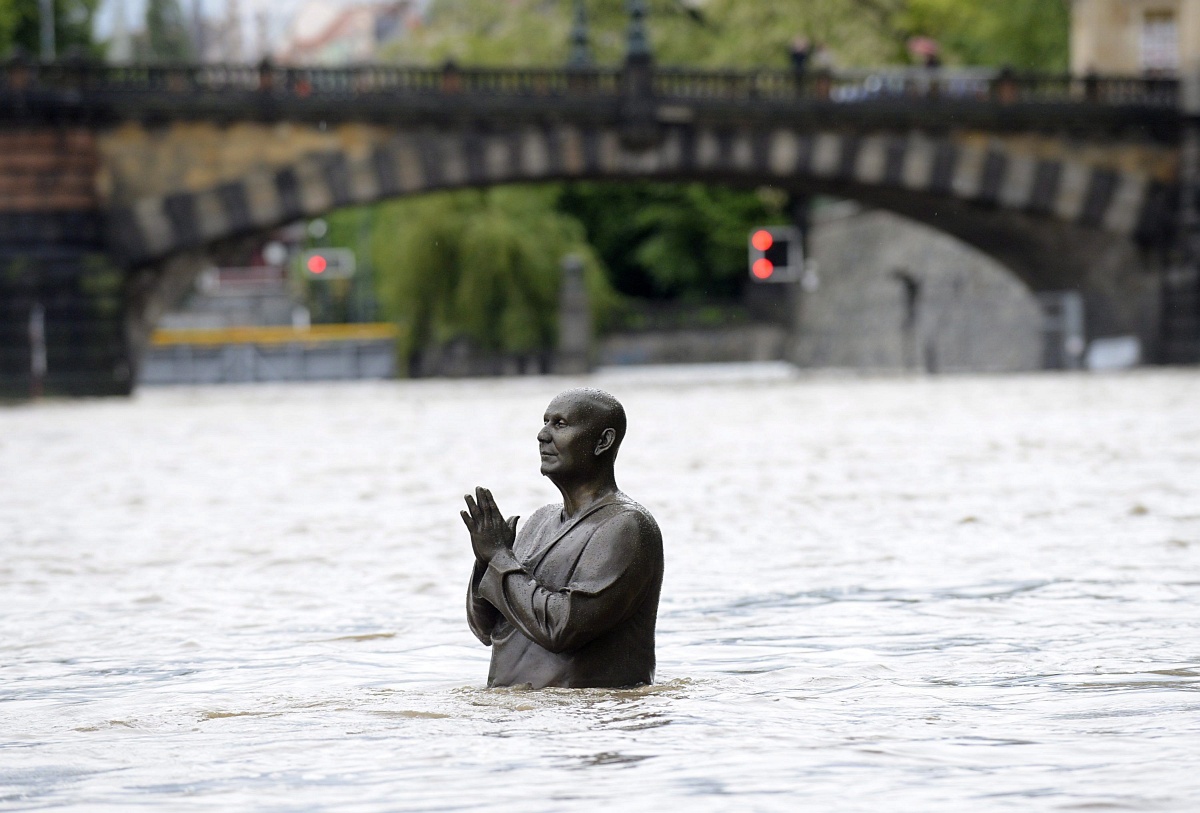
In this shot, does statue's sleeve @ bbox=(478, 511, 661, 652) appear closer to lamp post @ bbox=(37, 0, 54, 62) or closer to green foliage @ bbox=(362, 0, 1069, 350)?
lamp post @ bbox=(37, 0, 54, 62)

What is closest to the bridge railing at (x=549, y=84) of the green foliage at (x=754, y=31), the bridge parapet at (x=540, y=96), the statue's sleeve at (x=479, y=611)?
the bridge parapet at (x=540, y=96)

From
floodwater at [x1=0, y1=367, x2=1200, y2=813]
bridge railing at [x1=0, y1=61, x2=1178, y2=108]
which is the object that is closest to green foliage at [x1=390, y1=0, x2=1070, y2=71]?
bridge railing at [x1=0, y1=61, x2=1178, y2=108]

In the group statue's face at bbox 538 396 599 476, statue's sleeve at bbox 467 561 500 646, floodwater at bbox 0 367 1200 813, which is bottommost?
floodwater at bbox 0 367 1200 813

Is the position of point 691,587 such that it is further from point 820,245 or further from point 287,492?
point 820,245

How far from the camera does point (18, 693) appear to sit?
602cm

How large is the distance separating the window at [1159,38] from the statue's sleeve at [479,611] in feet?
118

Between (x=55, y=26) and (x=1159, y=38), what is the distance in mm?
27879

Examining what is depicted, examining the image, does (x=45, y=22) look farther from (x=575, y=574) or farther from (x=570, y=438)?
(x=575, y=574)

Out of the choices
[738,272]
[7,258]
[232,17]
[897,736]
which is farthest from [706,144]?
[897,736]

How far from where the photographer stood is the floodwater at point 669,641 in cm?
450

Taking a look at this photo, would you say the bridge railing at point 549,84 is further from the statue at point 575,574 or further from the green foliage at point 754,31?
the statue at point 575,574

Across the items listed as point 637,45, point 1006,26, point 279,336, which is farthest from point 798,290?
point 637,45

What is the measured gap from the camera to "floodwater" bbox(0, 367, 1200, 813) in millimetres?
4504

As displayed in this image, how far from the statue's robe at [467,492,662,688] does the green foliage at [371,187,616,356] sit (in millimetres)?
42941
